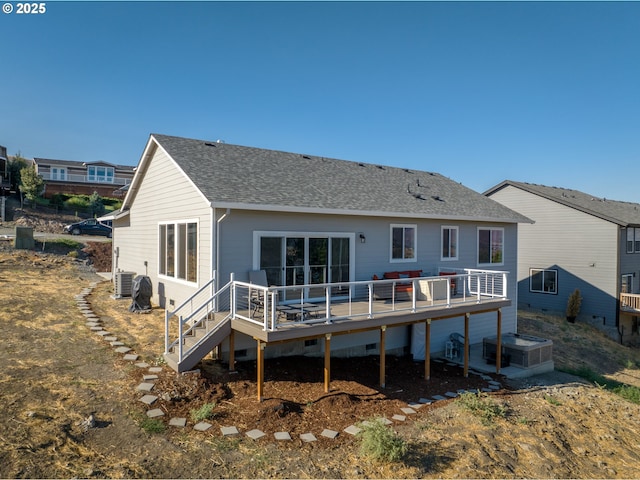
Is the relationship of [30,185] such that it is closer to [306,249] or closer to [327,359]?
[306,249]

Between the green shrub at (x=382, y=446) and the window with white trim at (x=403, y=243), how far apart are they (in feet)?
23.9

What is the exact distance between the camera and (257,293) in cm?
910

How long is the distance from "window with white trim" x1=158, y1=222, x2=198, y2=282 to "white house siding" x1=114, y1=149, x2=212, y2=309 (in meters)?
0.23

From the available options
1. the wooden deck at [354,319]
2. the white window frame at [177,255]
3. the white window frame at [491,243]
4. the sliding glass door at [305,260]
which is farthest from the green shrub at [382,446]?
the white window frame at [491,243]

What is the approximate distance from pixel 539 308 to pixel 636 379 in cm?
958

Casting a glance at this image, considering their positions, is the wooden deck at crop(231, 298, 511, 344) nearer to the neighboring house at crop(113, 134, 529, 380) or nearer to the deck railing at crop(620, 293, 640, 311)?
the neighboring house at crop(113, 134, 529, 380)

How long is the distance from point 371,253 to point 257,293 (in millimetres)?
4708

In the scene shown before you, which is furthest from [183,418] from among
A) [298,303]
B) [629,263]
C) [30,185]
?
[30,185]

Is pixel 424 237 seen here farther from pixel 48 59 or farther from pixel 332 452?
pixel 48 59

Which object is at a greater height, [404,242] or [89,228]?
[89,228]

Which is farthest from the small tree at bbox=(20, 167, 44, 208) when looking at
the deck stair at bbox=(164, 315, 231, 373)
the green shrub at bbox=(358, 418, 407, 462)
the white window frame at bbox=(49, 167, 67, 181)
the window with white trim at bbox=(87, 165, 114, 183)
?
the green shrub at bbox=(358, 418, 407, 462)

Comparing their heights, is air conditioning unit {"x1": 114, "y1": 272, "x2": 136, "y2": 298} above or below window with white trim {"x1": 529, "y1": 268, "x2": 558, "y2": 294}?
above

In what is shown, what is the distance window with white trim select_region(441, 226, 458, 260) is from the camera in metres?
14.5

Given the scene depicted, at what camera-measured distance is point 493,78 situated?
57.5 ft
